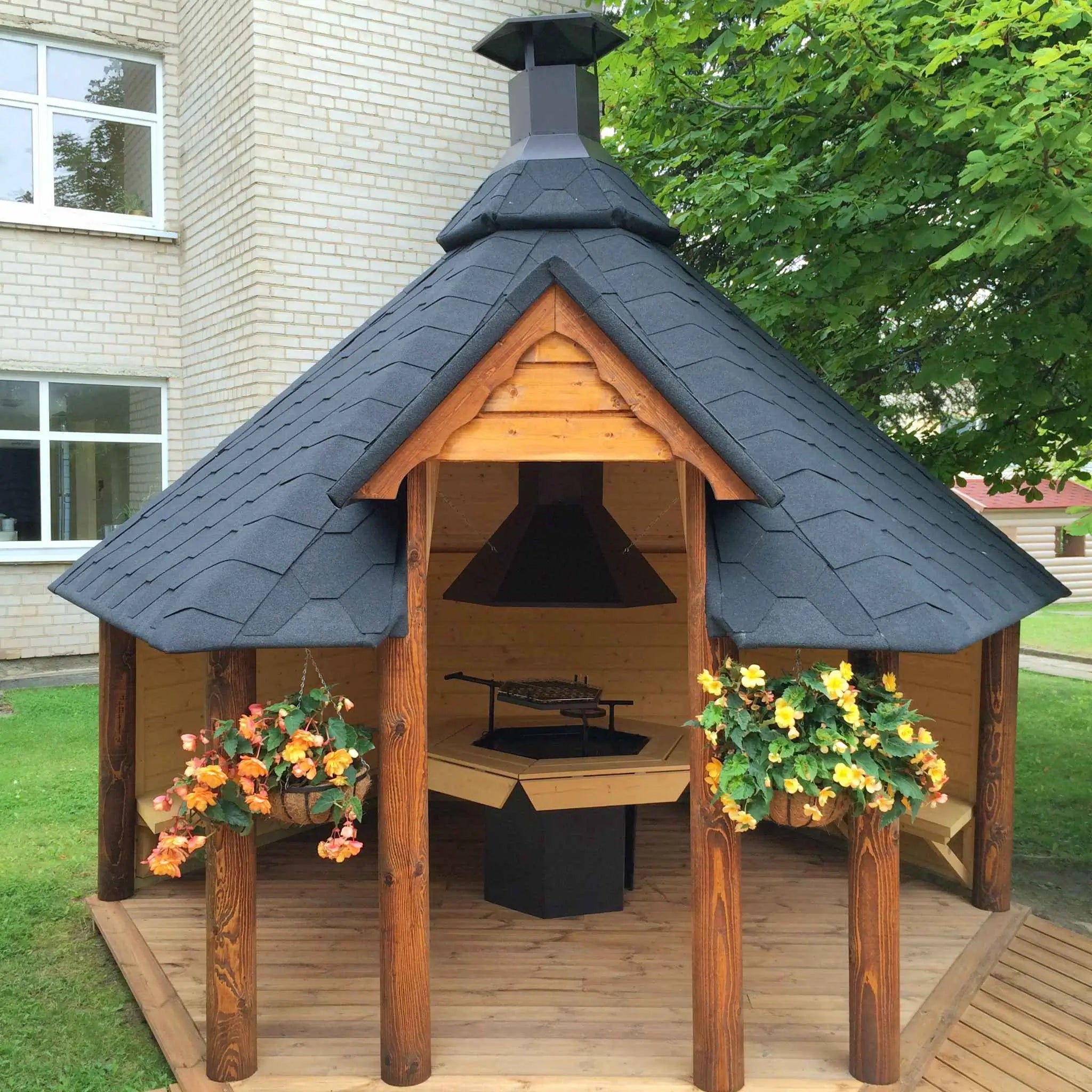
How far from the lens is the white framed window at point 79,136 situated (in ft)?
36.4

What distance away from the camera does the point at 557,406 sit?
12.2 feet

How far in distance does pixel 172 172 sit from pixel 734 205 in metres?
7.58

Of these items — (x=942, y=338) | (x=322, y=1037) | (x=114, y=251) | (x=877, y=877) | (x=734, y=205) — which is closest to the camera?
(x=877, y=877)

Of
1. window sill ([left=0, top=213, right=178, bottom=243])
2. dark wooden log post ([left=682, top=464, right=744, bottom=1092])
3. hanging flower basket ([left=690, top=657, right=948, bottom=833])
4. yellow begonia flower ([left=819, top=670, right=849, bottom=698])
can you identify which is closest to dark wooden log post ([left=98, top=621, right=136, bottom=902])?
dark wooden log post ([left=682, top=464, right=744, bottom=1092])

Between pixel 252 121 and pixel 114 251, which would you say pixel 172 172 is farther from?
pixel 252 121

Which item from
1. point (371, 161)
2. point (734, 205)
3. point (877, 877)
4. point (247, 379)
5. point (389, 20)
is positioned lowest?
point (877, 877)

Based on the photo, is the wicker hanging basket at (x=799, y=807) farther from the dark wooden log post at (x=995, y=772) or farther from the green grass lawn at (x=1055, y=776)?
the green grass lawn at (x=1055, y=776)

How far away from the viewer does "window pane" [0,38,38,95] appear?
11039mm

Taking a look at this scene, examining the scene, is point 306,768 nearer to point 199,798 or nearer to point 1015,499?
point 199,798

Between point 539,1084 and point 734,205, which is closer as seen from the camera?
point 539,1084

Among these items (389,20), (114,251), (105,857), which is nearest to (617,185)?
(105,857)

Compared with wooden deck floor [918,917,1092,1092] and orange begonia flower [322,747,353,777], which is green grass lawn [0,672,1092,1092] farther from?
orange begonia flower [322,747,353,777]

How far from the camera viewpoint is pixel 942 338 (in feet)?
23.3

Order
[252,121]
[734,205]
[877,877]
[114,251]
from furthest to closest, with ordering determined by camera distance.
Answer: [114,251]
[252,121]
[734,205]
[877,877]
